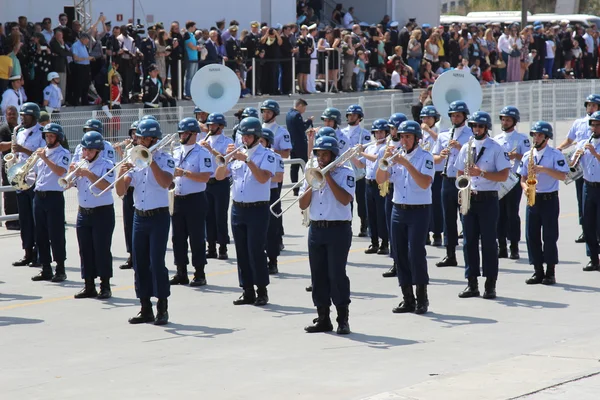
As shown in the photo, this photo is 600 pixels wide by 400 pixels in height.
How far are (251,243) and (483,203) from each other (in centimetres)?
254

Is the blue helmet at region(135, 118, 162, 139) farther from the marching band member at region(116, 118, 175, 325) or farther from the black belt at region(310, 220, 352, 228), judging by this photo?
the black belt at region(310, 220, 352, 228)

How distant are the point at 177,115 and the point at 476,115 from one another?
33.2ft

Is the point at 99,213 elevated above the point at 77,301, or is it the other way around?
the point at 99,213

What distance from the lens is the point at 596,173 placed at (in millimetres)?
15141

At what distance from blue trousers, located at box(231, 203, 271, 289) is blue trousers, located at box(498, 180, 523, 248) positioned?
4104 millimetres

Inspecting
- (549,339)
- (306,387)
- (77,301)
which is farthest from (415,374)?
(77,301)

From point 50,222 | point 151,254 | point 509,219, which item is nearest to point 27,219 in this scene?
point 50,222

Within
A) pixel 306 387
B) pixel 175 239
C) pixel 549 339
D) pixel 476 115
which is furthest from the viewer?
pixel 175 239

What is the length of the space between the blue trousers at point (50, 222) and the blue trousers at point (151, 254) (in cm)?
273

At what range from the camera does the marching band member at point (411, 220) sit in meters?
12.5

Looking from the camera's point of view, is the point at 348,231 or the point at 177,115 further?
the point at 177,115

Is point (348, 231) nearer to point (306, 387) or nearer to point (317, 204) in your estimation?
point (317, 204)

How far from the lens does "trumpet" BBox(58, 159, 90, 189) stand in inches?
520

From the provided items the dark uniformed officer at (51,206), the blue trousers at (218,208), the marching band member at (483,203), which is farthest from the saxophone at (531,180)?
the dark uniformed officer at (51,206)
